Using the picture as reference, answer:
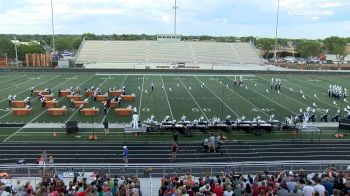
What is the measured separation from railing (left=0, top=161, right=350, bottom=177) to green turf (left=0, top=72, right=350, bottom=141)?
7.61m

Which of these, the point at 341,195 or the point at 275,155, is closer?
the point at 341,195

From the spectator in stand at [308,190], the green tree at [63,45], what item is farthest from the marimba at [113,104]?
the green tree at [63,45]

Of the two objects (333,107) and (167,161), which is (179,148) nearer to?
(167,161)

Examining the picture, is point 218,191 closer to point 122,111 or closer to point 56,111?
point 122,111

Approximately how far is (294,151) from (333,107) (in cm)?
1267

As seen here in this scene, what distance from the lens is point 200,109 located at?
27703 mm

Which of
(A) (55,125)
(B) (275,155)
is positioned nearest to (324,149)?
(B) (275,155)

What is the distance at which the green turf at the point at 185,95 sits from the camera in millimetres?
25906

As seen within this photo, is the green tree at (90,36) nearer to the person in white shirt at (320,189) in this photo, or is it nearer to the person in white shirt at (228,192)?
the person in white shirt at (228,192)

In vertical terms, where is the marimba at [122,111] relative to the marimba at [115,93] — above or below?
below

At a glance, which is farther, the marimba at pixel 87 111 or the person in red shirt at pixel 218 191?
the marimba at pixel 87 111

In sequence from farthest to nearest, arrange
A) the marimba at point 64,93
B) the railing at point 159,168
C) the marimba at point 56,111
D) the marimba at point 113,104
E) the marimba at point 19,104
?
the marimba at point 64,93, the marimba at point 113,104, the marimba at point 19,104, the marimba at point 56,111, the railing at point 159,168

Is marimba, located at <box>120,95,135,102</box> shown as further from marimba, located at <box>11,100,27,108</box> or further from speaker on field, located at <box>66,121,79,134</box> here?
speaker on field, located at <box>66,121,79,134</box>

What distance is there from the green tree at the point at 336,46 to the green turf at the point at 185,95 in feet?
163
